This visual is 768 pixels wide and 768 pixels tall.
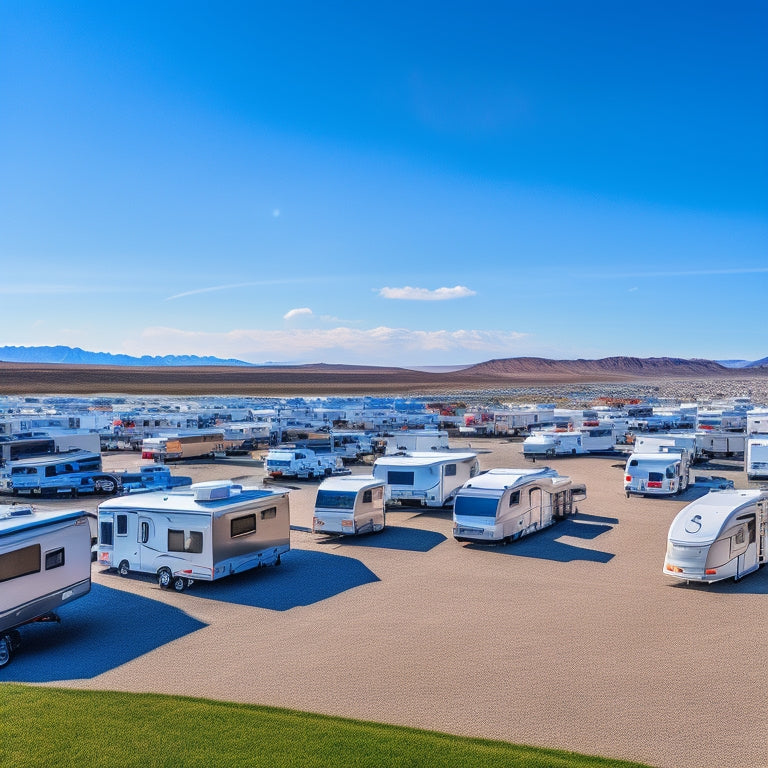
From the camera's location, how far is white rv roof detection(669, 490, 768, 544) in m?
15.2

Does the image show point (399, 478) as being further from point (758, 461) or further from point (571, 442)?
point (571, 442)

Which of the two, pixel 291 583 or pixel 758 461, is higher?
pixel 758 461

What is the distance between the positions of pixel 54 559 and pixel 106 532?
406cm

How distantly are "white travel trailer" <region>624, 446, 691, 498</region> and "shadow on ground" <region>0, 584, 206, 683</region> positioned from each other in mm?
17769

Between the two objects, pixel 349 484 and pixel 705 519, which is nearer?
pixel 705 519

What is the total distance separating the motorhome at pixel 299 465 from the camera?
3173cm

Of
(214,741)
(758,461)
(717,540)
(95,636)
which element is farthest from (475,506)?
(758,461)

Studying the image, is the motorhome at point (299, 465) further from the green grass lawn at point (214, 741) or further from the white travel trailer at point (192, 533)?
the green grass lawn at point (214, 741)

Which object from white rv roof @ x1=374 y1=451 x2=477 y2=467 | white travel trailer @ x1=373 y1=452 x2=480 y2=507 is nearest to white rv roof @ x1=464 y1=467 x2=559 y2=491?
white travel trailer @ x1=373 y1=452 x2=480 y2=507

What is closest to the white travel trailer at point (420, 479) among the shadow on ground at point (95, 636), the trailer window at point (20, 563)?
the shadow on ground at point (95, 636)

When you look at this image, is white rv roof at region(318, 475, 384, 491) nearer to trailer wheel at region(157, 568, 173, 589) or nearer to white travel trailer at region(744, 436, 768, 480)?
trailer wheel at region(157, 568, 173, 589)

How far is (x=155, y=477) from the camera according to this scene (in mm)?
27766

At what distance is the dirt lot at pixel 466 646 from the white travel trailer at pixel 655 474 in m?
8.17

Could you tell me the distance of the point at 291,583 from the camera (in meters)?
16.0
